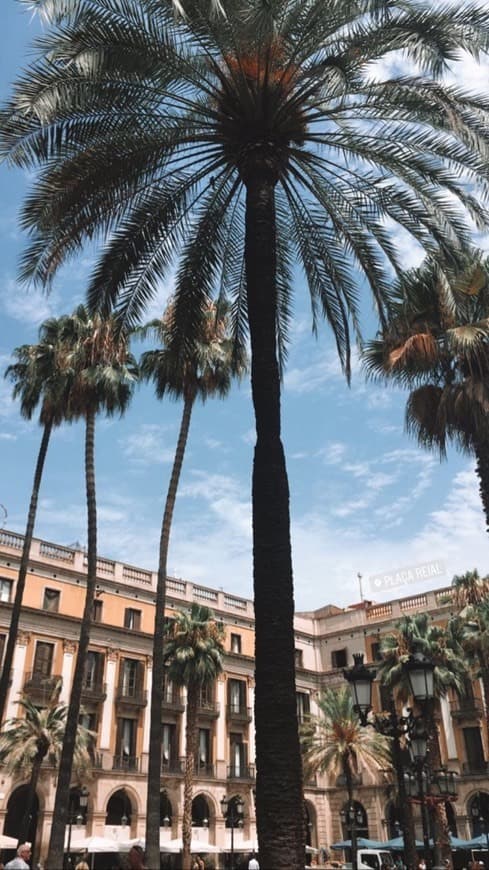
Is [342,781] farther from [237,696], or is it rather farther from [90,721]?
[90,721]

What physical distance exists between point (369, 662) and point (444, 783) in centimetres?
3079

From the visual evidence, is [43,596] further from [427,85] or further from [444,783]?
[427,85]

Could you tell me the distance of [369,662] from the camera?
52.9 metres

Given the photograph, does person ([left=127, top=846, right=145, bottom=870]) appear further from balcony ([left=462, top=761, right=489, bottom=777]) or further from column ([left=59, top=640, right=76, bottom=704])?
balcony ([left=462, top=761, right=489, bottom=777])

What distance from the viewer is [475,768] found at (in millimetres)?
44406


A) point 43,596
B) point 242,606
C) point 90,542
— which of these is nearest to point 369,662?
point 242,606

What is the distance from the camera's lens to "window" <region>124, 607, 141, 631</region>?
43.3 metres

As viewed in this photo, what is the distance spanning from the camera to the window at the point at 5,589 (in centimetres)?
3734

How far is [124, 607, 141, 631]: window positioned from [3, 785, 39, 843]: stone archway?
31.9 ft

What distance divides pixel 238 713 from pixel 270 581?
131 ft

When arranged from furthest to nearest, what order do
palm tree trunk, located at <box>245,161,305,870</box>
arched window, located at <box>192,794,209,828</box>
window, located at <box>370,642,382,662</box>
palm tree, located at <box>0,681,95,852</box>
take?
window, located at <box>370,642,382,662</box> → arched window, located at <box>192,794,209,828</box> → palm tree, located at <box>0,681,95,852</box> → palm tree trunk, located at <box>245,161,305,870</box>

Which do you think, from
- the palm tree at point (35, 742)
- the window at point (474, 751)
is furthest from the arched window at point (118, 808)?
the window at point (474, 751)

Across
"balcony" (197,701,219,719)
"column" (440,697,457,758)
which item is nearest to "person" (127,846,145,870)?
"balcony" (197,701,219,719)

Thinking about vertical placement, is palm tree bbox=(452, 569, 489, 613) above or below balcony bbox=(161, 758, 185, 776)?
above
